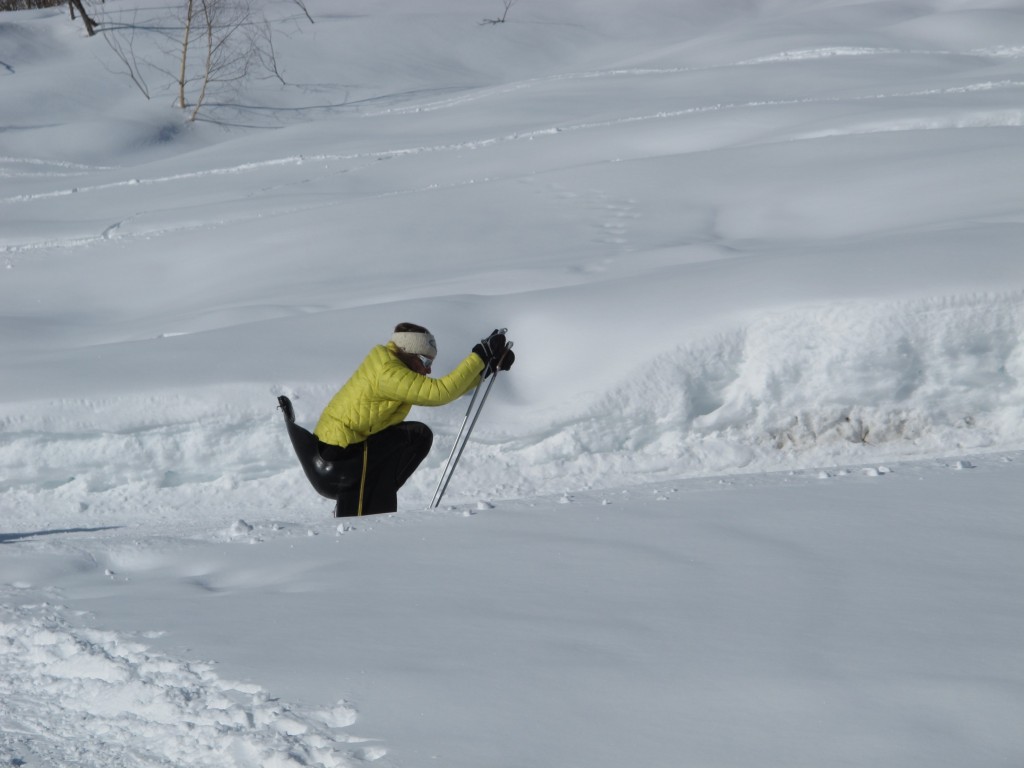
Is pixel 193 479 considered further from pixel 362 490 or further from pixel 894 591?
pixel 894 591

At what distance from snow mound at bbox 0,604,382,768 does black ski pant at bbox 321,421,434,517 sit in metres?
1.80

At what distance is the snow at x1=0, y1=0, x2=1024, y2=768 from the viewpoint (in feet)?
8.41

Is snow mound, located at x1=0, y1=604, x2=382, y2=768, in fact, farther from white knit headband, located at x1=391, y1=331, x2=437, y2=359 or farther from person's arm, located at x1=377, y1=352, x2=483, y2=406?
white knit headband, located at x1=391, y1=331, x2=437, y2=359

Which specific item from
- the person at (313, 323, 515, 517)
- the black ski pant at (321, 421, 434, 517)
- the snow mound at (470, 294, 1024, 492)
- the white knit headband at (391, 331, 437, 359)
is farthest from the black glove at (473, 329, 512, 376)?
the snow mound at (470, 294, 1024, 492)

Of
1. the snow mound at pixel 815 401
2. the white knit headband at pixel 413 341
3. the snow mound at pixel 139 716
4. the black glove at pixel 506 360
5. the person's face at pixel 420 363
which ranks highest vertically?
the white knit headband at pixel 413 341

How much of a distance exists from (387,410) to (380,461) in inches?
9.4

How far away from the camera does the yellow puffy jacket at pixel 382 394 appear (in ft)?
15.0

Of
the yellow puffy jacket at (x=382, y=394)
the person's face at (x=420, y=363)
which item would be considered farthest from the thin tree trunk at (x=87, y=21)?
the person's face at (x=420, y=363)

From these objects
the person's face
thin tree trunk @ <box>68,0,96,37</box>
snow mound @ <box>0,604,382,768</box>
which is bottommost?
snow mound @ <box>0,604,382,768</box>

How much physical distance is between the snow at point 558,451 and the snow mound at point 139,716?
0.4 inches

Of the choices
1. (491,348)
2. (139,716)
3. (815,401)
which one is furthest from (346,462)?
(815,401)

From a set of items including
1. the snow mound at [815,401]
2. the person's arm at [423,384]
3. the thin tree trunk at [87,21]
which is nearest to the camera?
the person's arm at [423,384]

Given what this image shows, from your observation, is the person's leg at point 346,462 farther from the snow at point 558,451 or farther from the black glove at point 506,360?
the black glove at point 506,360

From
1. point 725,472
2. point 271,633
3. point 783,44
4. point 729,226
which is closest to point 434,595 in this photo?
point 271,633
